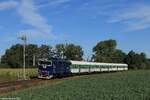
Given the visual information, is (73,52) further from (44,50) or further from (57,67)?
(57,67)

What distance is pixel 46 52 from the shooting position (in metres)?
190

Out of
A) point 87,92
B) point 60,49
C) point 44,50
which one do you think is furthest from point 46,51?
point 87,92

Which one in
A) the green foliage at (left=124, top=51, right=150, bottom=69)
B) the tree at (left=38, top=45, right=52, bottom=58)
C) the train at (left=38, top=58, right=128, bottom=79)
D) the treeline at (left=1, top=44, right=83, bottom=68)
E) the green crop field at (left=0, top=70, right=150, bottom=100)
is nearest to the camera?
the green crop field at (left=0, top=70, right=150, bottom=100)

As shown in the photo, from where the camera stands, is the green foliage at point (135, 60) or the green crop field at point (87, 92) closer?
the green crop field at point (87, 92)

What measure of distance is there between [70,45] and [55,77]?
107m

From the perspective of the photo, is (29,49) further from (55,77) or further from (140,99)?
(140,99)

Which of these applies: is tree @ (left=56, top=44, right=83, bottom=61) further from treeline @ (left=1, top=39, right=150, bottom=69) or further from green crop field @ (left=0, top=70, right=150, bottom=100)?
green crop field @ (left=0, top=70, right=150, bottom=100)

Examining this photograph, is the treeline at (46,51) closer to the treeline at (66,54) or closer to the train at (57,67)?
the treeline at (66,54)

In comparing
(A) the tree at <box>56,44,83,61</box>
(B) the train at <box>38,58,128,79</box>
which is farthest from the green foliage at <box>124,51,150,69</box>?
(B) the train at <box>38,58,128,79</box>

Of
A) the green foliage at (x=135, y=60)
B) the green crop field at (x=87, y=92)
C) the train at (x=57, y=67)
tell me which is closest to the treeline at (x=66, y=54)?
the green foliage at (x=135, y=60)

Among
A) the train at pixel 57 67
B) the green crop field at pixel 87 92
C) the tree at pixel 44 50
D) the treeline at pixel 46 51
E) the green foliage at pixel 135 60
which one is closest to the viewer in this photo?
the green crop field at pixel 87 92

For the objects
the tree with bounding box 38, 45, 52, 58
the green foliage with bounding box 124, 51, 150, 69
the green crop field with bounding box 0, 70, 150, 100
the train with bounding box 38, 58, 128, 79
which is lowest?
the green crop field with bounding box 0, 70, 150, 100

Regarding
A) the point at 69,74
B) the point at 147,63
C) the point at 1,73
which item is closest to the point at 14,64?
the point at 1,73

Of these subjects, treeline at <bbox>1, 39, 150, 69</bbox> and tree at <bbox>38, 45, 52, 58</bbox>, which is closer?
treeline at <bbox>1, 39, 150, 69</bbox>
